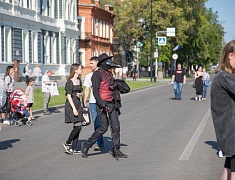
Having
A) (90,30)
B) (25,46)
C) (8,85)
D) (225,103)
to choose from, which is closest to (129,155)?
(225,103)

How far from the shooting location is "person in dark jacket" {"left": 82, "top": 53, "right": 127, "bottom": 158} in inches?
394

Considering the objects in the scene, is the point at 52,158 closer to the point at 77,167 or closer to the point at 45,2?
the point at 77,167

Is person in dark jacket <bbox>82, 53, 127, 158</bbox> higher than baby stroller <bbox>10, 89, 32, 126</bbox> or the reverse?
higher

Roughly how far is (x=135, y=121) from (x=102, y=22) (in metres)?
60.1

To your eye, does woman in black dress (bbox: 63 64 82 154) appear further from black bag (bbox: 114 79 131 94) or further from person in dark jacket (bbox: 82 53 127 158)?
black bag (bbox: 114 79 131 94)

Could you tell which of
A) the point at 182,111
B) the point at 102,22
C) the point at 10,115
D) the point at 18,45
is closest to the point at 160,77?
the point at 102,22

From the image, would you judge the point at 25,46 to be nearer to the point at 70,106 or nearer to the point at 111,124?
the point at 70,106

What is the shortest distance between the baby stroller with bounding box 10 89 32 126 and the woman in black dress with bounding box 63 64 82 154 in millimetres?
6207

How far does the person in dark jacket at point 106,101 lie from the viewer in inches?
394

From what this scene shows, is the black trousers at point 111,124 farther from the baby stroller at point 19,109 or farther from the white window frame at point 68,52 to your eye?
the white window frame at point 68,52

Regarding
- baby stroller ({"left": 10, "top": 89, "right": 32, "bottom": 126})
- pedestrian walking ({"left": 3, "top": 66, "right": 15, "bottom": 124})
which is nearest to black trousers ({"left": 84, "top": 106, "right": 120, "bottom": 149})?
baby stroller ({"left": 10, "top": 89, "right": 32, "bottom": 126})

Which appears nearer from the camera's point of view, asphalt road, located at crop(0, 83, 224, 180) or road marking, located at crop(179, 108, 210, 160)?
asphalt road, located at crop(0, 83, 224, 180)

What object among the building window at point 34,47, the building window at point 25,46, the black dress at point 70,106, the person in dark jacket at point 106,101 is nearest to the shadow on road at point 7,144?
the black dress at point 70,106

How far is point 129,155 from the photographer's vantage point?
1050cm
